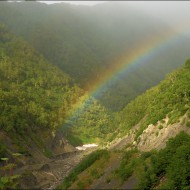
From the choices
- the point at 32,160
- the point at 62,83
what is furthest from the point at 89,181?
the point at 62,83

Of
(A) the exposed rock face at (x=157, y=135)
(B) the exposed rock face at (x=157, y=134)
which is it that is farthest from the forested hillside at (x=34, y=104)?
(A) the exposed rock face at (x=157, y=135)

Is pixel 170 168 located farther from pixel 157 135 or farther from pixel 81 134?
pixel 81 134

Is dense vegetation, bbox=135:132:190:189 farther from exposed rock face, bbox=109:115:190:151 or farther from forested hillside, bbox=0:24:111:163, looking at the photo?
forested hillside, bbox=0:24:111:163

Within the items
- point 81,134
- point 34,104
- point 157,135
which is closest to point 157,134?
point 157,135

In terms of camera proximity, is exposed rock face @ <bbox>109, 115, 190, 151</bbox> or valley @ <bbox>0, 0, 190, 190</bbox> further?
exposed rock face @ <bbox>109, 115, 190, 151</bbox>

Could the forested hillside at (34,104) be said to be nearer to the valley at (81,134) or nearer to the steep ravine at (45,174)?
the valley at (81,134)

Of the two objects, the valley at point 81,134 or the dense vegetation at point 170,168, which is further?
the valley at point 81,134

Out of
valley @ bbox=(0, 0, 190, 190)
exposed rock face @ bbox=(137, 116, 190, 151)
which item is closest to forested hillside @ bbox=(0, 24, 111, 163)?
valley @ bbox=(0, 0, 190, 190)

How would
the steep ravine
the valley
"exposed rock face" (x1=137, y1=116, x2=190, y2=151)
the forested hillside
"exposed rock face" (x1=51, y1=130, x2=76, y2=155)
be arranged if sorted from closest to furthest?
1. the valley
2. "exposed rock face" (x1=137, y1=116, x2=190, y2=151)
3. the steep ravine
4. the forested hillside
5. "exposed rock face" (x1=51, y1=130, x2=76, y2=155)

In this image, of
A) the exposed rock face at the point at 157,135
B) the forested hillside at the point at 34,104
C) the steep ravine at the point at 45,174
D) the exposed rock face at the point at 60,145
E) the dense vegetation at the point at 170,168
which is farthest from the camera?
the exposed rock face at the point at 60,145

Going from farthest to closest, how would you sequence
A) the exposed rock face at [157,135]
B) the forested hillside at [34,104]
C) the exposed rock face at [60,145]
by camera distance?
the exposed rock face at [60,145], the forested hillside at [34,104], the exposed rock face at [157,135]

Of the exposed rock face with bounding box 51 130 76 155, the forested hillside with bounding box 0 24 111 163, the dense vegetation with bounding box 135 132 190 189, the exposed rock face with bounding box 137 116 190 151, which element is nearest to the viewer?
the dense vegetation with bounding box 135 132 190 189
